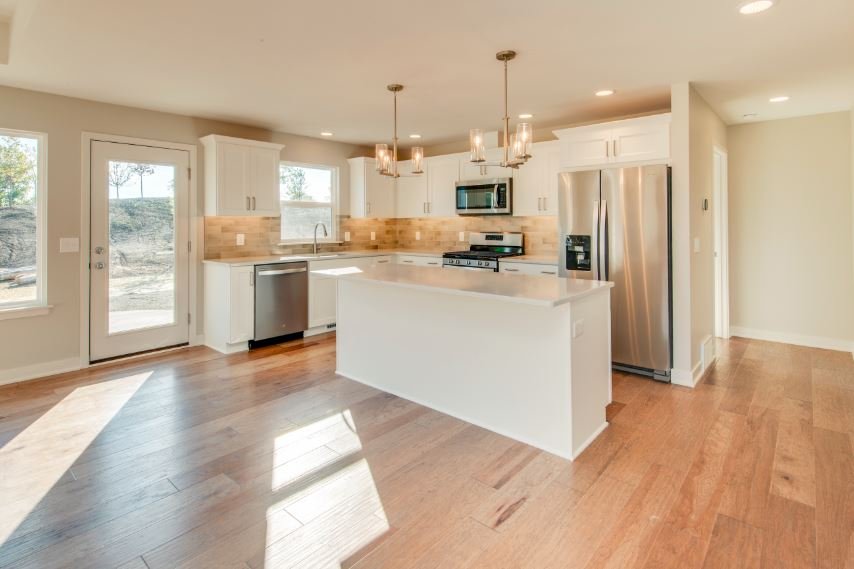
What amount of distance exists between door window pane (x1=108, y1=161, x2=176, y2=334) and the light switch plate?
0.89ft

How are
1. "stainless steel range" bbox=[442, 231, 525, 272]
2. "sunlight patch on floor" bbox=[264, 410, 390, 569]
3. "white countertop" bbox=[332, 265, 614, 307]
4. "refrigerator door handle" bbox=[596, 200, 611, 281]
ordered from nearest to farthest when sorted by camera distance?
"sunlight patch on floor" bbox=[264, 410, 390, 569]
"white countertop" bbox=[332, 265, 614, 307]
"refrigerator door handle" bbox=[596, 200, 611, 281]
"stainless steel range" bbox=[442, 231, 525, 272]

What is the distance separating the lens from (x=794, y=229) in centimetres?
495

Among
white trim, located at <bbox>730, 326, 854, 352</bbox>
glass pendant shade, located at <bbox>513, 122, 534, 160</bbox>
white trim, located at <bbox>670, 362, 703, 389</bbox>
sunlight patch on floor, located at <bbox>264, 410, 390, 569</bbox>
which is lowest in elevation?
sunlight patch on floor, located at <bbox>264, 410, 390, 569</bbox>

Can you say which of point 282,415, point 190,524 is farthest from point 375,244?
point 190,524

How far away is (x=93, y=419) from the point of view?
316 cm

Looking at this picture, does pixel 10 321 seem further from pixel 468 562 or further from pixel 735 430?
pixel 735 430

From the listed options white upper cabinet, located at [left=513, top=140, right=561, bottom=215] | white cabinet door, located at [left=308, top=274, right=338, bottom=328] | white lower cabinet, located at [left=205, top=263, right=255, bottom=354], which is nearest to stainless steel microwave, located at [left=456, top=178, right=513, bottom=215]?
white upper cabinet, located at [left=513, top=140, right=561, bottom=215]

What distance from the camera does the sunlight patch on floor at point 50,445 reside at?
2215 millimetres

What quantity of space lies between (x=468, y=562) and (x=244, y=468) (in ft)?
4.40

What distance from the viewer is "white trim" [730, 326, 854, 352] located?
476cm

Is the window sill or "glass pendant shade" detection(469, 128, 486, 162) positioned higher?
"glass pendant shade" detection(469, 128, 486, 162)

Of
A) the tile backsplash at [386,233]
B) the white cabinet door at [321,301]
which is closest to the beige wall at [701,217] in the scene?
the tile backsplash at [386,233]

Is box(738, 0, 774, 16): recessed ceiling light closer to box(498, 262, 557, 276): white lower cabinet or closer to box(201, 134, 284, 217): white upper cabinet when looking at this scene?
box(498, 262, 557, 276): white lower cabinet

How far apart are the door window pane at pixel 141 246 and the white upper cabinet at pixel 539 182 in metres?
3.71
